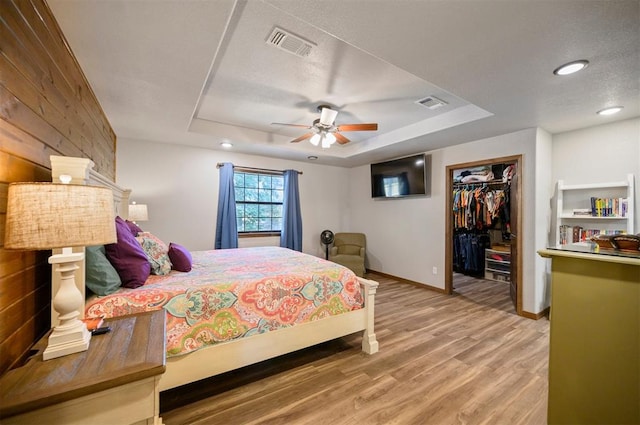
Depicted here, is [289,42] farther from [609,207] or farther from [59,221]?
[609,207]

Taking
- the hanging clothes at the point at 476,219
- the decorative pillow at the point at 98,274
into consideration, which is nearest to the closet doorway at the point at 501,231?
the hanging clothes at the point at 476,219

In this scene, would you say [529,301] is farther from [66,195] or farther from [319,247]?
[66,195]

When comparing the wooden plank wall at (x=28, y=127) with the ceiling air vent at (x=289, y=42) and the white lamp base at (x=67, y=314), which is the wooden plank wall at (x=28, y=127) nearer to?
the white lamp base at (x=67, y=314)

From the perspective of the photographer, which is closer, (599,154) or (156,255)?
(156,255)

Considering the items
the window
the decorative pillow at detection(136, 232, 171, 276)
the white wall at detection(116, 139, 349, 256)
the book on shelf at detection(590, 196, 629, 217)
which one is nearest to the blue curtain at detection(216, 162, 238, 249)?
the white wall at detection(116, 139, 349, 256)

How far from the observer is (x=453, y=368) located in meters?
2.14

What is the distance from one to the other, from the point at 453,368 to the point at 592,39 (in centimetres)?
243

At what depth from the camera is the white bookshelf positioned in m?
2.70

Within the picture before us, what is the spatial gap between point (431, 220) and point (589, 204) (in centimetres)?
180

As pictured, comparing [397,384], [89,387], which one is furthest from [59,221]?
[397,384]

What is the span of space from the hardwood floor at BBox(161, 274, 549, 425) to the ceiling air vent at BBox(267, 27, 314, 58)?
8.08 feet

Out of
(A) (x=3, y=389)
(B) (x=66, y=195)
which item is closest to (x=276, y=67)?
(B) (x=66, y=195)

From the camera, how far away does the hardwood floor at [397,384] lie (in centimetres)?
164

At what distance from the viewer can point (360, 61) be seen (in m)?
2.05
